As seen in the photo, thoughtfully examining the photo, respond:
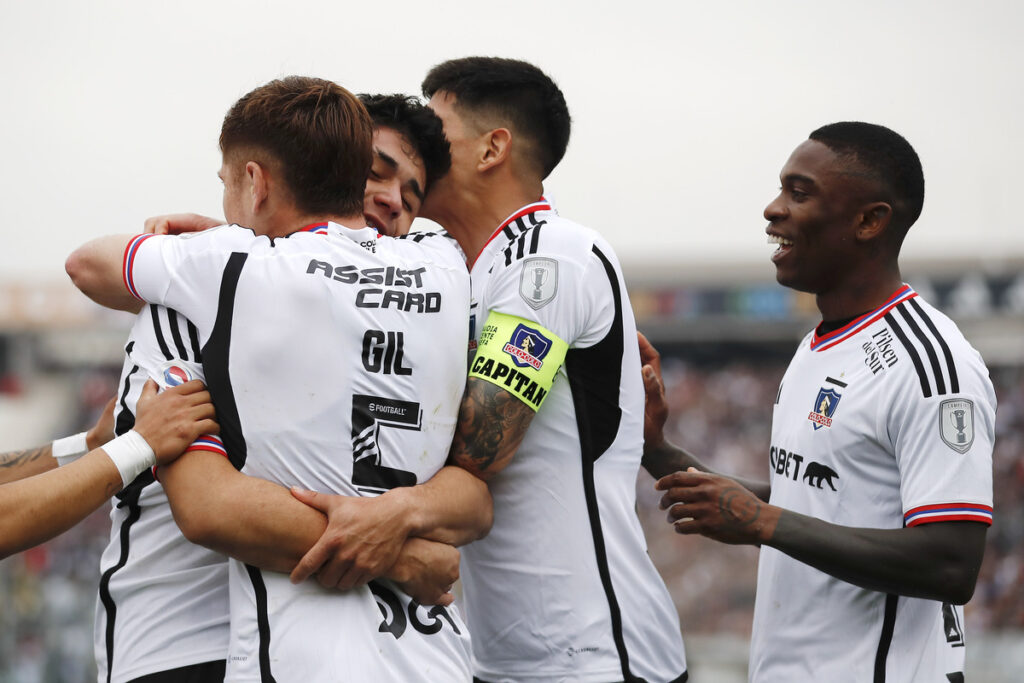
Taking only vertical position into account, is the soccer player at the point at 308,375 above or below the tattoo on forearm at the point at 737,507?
above

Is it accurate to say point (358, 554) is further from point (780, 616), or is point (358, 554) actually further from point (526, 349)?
point (780, 616)

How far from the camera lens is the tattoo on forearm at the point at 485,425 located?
3.31 m

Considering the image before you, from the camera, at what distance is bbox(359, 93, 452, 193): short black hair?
4.01 meters

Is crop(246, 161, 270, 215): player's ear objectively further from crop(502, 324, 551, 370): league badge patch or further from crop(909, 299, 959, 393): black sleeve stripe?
crop(909, 299, 959, 393): black sleeve stripe

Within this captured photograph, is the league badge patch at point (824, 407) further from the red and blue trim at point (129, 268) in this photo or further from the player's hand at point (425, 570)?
the red and blue trim at point (129, 268)

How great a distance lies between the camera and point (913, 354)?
3.82 meters

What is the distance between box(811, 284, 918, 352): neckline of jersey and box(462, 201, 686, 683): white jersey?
3.00ft

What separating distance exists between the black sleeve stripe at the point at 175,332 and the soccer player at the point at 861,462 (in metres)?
1.62

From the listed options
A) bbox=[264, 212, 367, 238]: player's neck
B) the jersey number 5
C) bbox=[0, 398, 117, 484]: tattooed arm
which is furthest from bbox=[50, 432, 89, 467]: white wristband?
the jersey number 5

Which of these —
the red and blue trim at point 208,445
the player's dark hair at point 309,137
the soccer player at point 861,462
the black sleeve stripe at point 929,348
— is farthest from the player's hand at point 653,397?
the red and blue trim at point 208,445

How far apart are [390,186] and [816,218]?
1639mm

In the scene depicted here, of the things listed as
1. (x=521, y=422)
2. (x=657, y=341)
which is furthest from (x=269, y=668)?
(x=657, y=341)

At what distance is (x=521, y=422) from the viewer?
11.1 feet

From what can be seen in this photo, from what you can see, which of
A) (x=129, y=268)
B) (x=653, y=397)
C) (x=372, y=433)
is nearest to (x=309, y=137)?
(x=129, y=268)
